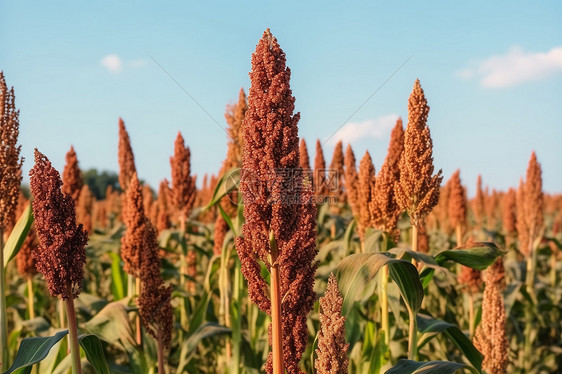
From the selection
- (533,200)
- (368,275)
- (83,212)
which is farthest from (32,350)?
(533,200)

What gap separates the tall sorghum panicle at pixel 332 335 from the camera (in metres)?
2.32

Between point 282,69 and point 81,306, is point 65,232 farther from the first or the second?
point 81,306

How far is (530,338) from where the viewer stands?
791 centimetres

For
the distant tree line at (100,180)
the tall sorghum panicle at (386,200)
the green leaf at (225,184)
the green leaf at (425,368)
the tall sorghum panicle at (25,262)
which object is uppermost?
the distant tree line at (100,180)

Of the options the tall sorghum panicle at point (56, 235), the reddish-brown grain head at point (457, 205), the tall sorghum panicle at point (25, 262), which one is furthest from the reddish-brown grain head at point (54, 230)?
the reddish-brown grain head at point (457, 205)

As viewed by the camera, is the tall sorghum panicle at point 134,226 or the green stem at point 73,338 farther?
the tall sorghum panicle at point 134,226

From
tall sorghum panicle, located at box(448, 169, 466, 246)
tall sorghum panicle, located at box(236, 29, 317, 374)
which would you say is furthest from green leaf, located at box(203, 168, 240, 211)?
tall sorghum panicle, located at box(448, 169, 466, 246)

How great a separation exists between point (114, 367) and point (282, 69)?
3.56m

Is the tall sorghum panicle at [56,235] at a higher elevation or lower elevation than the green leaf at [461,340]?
higher

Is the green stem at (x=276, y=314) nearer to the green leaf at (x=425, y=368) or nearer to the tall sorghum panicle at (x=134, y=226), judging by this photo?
the green leaf at (x=425, y=368)

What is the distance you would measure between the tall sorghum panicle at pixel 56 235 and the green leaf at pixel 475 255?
2433 mm

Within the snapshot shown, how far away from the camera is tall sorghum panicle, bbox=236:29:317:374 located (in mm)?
2412

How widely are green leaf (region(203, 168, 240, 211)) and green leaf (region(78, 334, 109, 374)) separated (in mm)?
1815

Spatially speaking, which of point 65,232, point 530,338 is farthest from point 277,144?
point 530,338
